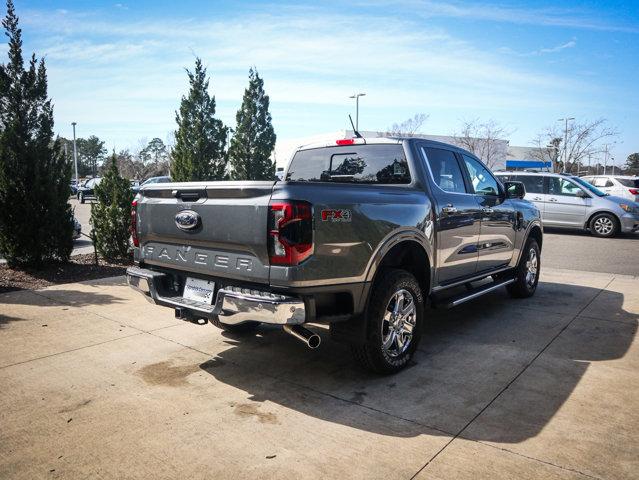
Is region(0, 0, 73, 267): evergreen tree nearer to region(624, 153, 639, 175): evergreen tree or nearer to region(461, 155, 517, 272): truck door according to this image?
region(461, 155, 517, 272): truck door

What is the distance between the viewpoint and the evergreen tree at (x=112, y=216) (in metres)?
8.54

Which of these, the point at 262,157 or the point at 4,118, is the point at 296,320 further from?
the point at 262,157

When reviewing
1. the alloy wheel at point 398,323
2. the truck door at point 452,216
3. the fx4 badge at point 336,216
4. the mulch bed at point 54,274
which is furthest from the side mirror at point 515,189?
the mulch bed at point 54,274

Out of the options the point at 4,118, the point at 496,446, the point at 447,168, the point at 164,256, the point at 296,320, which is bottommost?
the point at 496,446

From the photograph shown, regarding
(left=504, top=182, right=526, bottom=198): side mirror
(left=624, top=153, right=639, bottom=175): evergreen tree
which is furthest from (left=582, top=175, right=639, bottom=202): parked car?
(left=624, top=153, right=639, bottom=175): evergreen tree

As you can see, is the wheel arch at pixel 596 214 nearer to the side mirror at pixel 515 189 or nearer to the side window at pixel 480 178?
the side mirror at pixel 515 189

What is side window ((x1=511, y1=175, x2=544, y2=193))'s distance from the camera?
14.9 metres

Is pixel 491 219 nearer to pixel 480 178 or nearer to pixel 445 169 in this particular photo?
pixel 480 178

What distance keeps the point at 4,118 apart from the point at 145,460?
23.5 ft

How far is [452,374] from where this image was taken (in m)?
3.93

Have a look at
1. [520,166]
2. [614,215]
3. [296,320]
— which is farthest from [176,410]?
[520,166]

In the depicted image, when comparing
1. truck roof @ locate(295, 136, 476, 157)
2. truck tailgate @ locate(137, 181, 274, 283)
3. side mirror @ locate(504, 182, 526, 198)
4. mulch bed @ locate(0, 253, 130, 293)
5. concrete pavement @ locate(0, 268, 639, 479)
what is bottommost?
concrete pavement @ locate(0, 268, 639, 479)

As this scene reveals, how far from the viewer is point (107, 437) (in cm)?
293

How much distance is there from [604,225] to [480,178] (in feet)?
34.8
